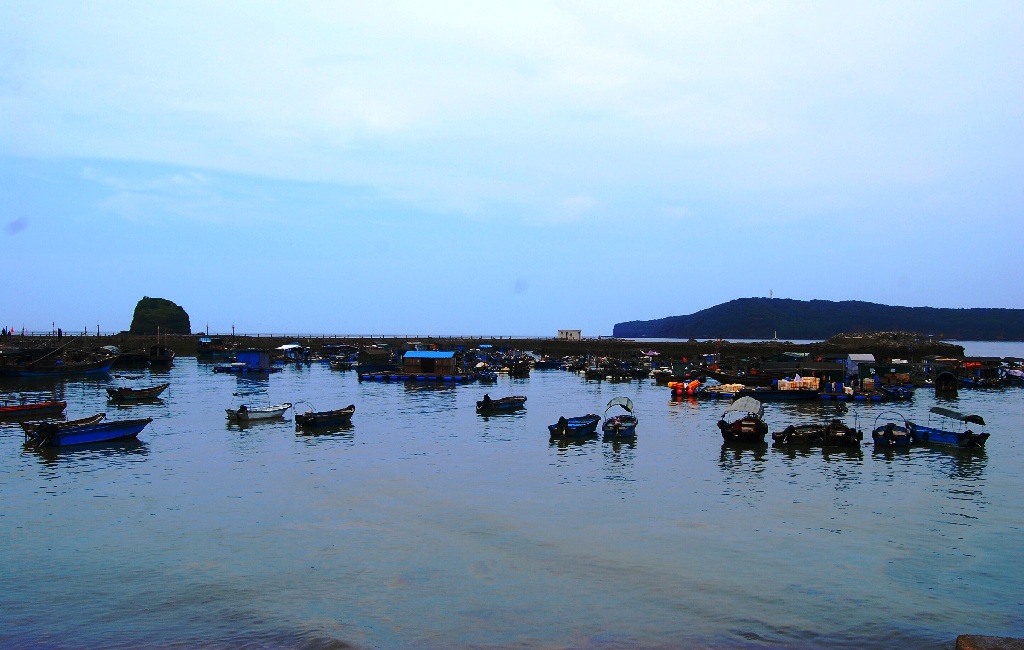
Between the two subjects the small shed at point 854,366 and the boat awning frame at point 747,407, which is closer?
the boat awning frame at point 747,407

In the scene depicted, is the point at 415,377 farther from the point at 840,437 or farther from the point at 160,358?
the point at 840,437

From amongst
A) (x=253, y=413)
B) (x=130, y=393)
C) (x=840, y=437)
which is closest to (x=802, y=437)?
(x=840, y=437)

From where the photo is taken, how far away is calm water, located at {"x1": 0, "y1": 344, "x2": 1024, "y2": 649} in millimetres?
16766

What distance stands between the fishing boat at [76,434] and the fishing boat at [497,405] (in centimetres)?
2610

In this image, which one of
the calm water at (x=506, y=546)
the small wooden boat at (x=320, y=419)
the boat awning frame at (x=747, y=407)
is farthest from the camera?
the small wooden boat at (x=320, y=419)

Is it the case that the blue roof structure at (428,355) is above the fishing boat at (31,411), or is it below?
above

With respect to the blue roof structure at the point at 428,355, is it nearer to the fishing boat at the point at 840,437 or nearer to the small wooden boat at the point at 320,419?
the small wooden boat at the point at 320,419

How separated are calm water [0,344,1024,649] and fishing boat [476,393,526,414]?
58.8 ft

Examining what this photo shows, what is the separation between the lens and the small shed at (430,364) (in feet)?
312

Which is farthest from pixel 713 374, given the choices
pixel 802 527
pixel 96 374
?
pixel 96 374

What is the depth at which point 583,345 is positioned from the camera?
168500 millimetres

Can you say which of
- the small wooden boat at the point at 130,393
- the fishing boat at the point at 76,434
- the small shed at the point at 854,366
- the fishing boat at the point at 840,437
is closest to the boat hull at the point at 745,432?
the fishing boat at the point at 840,437

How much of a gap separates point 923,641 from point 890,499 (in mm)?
14447

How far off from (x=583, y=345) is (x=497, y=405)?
107m
